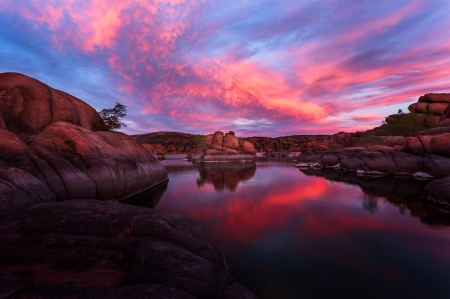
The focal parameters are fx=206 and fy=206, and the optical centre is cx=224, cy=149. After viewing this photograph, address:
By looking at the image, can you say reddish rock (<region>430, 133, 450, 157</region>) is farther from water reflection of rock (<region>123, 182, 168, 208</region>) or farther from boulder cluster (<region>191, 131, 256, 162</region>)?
boulder cluster (<region>191, 131, 256, 162</region>)

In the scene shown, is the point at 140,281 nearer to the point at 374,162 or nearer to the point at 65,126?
the point at 65,126

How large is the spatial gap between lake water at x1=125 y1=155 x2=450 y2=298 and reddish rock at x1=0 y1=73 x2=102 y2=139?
9.88 meters

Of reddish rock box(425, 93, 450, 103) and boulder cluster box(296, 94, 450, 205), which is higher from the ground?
reddish rock box(425, 93, 450, 103)

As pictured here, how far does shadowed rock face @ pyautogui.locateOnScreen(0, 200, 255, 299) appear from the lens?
129 inches

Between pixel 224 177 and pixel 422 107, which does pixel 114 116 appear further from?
pixel 422 107

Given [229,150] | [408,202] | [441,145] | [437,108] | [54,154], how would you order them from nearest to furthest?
[54,154] < [408,202] < [441,145] < [437,108] < [229,150]

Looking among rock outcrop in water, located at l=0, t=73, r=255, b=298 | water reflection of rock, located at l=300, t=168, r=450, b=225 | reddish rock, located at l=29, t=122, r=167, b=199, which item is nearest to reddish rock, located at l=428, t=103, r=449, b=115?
water reflection of rock, located at l=300, t=168, r=450, b=225

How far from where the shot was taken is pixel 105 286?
343cm

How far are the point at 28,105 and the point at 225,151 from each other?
71.1m

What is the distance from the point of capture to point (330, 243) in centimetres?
930

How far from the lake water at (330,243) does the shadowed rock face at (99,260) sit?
2.98m

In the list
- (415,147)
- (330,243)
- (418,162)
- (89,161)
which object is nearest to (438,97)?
(415,147)

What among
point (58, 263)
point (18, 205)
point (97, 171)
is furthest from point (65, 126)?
point (58, 263)

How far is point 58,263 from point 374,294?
8.00 metres
